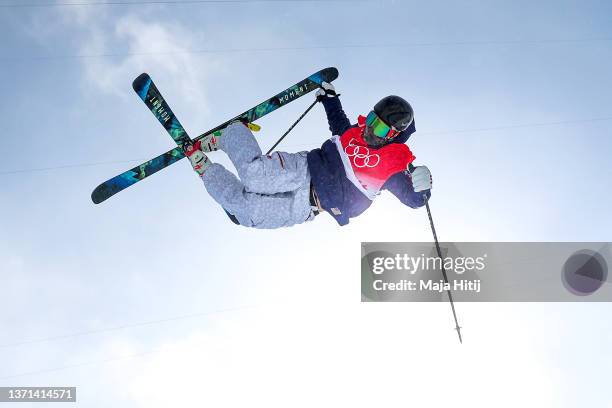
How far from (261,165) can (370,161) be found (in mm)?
1078

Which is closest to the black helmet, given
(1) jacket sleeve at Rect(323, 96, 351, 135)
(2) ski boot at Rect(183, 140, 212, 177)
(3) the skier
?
(3) the skier

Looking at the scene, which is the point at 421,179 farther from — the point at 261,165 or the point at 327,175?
the point at 261,165

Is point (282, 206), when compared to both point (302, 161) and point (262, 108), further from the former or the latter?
point (262, 108)

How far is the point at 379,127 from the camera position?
449cm

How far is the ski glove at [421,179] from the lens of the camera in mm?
4543

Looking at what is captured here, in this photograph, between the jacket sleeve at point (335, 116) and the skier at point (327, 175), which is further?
the jacket sleeve at point (335, 116)

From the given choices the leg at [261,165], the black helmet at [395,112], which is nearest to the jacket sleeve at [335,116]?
the leg at [261,165]

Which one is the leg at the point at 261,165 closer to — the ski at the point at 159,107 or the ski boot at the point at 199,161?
the ski boot at the point at 199,161

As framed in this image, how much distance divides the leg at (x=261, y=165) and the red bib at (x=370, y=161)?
0.45 m

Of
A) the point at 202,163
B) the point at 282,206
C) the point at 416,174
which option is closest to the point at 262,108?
the point at 202,163

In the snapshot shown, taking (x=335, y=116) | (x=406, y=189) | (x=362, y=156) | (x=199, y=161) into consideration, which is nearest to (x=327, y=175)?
(x=362, y=156)

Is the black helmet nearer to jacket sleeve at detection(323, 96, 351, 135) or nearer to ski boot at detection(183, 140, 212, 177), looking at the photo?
jacket sleeve at detection(323, 96, 351, 135)

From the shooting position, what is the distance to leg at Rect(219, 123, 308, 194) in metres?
4.54

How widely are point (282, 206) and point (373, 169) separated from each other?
1.01 metres
